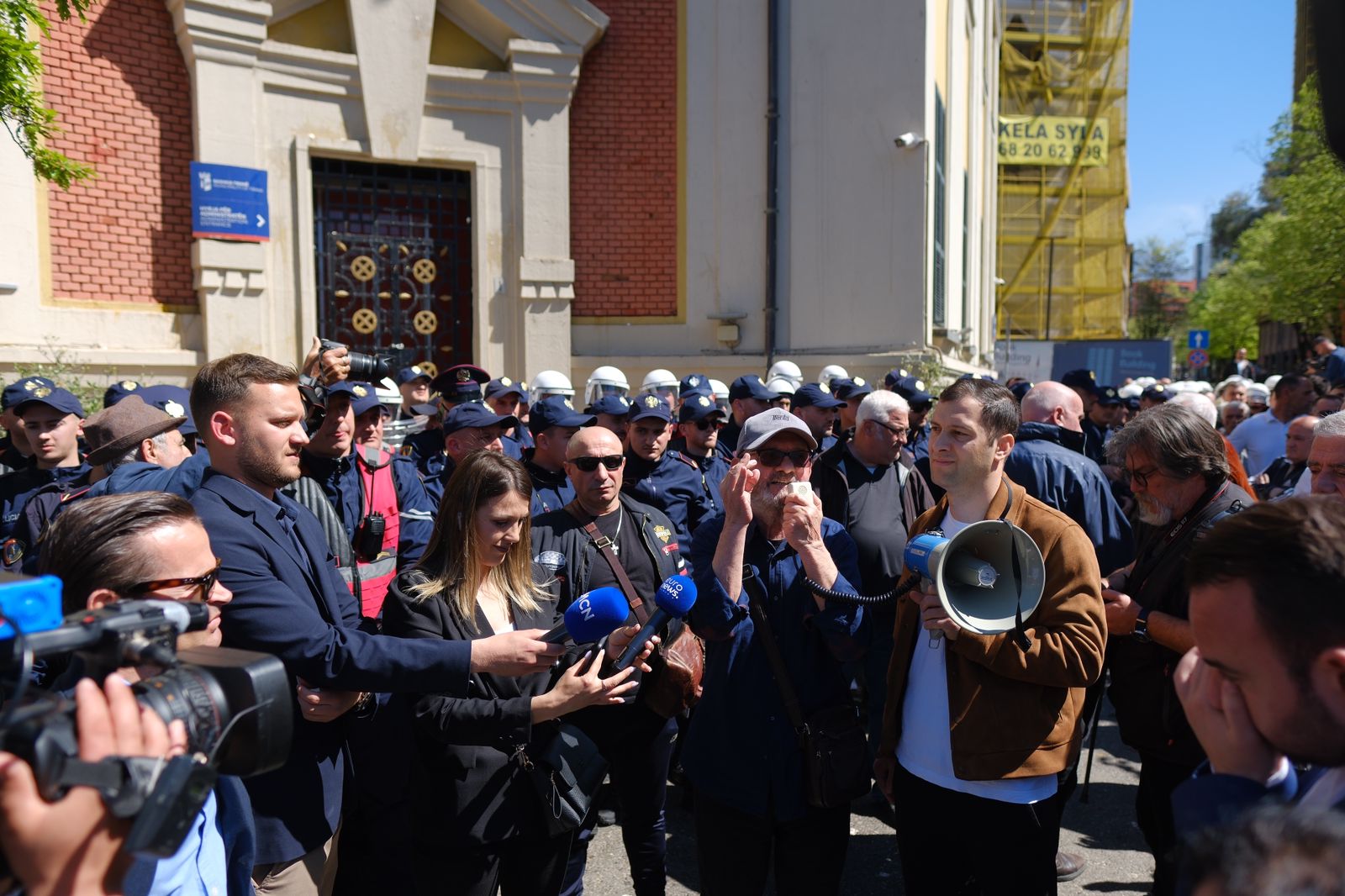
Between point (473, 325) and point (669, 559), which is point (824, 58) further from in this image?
point (669, 559)

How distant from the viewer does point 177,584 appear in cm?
212

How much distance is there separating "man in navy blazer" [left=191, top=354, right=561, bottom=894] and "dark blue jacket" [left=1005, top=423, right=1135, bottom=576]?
2953 millimetres

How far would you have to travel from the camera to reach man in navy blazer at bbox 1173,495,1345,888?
137 centimetres

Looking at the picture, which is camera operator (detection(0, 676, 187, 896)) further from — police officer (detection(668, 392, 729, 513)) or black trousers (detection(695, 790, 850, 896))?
police officer (detection(668, 392, 729, 513))

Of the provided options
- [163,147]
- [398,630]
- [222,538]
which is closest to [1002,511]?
[398,630]

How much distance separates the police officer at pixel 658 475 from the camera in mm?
6000

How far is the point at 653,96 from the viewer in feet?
41.7

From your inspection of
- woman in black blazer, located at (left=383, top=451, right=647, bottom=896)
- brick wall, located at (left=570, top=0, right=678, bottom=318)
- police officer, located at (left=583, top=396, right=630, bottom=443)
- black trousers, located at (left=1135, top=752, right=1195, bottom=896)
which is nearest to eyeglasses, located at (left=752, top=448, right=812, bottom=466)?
woman in black blazer, located at (left=383, top=451, right=647, bottom=896)

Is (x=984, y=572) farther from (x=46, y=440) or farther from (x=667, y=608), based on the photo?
(x=46, y=440)

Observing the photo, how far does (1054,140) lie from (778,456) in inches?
1404

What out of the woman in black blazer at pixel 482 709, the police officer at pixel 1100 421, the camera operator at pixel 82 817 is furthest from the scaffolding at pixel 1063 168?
the camera operator at pixel 82 817

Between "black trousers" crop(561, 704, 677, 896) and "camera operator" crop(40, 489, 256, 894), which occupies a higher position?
"camera operator" crop(40, 489, 256, 894)

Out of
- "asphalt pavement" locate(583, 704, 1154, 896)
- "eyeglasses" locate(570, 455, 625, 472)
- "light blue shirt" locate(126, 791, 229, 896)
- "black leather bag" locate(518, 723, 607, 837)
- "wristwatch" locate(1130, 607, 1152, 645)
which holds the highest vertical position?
"eyeglasses" locate(570, 455, 625, 472)

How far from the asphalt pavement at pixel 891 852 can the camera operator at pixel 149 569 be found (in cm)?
273
